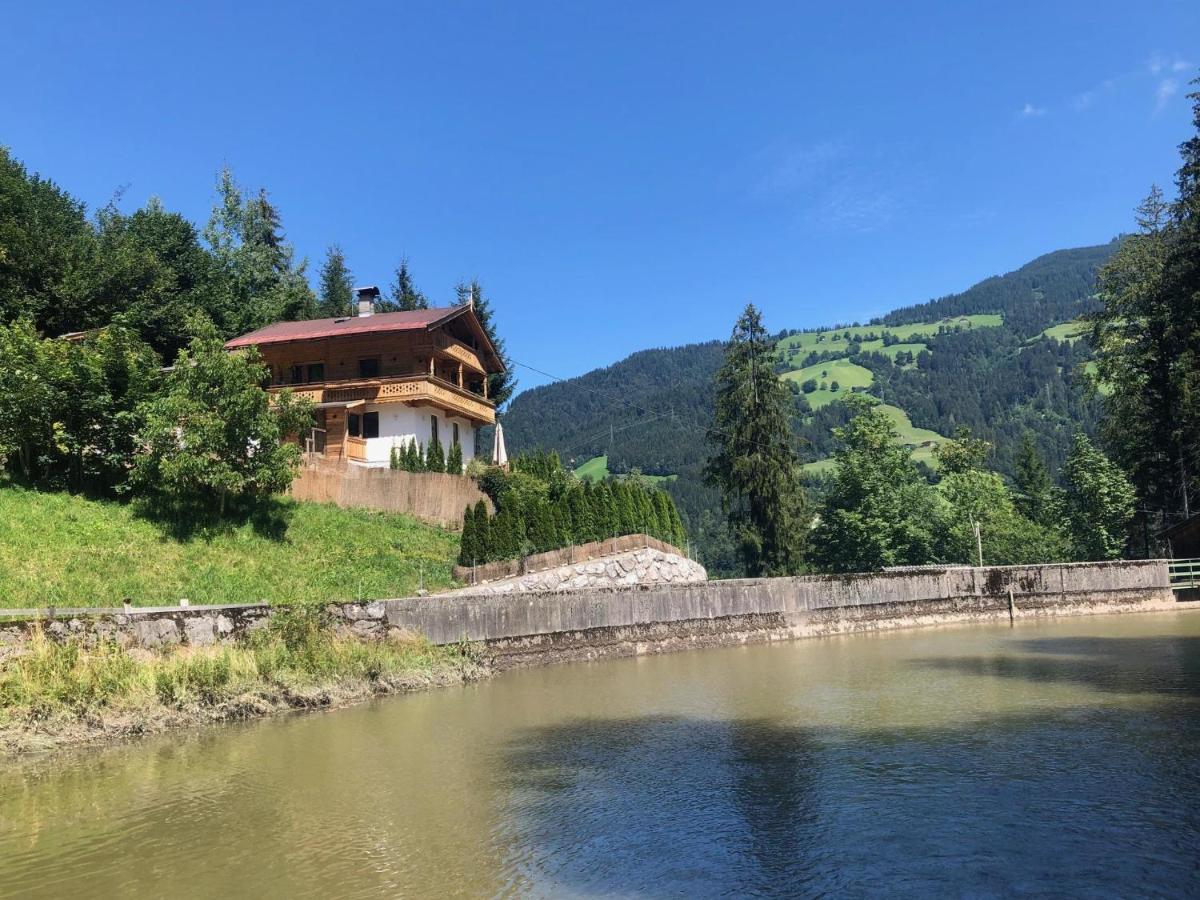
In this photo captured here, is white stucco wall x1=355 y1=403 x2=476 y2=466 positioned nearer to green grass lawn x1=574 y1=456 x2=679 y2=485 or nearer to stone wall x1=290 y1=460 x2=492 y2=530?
stone wall x1=290 y1=460 x2=492 y2=530

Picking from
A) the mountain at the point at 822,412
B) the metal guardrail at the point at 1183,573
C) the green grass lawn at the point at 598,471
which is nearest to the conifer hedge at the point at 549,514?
the metal guardrail at the point at 1183,573

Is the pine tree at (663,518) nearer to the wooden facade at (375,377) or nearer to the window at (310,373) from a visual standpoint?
the wooden facade at (375,377)

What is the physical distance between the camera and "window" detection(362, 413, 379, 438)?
38000 mm

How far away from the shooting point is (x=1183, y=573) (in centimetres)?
3606

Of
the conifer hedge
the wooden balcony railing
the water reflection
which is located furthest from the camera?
the wooden balcony railing

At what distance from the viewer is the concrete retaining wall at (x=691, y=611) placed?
15094 mm

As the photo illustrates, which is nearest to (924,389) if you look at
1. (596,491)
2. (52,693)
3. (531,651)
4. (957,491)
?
(957,491)

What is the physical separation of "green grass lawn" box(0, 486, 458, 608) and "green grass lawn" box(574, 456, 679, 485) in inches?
3824

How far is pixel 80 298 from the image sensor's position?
38.2 metres

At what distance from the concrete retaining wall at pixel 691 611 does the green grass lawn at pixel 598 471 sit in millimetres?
89357

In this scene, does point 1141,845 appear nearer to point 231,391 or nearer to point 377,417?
point 231,391

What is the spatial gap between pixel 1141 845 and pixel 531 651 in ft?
52.1

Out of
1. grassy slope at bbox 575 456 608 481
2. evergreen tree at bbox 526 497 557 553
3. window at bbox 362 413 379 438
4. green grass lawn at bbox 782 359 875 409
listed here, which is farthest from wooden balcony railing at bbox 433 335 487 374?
green grass lawn at bbox 782 359 875 409

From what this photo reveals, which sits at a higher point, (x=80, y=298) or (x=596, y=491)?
(x=80, y=298)
